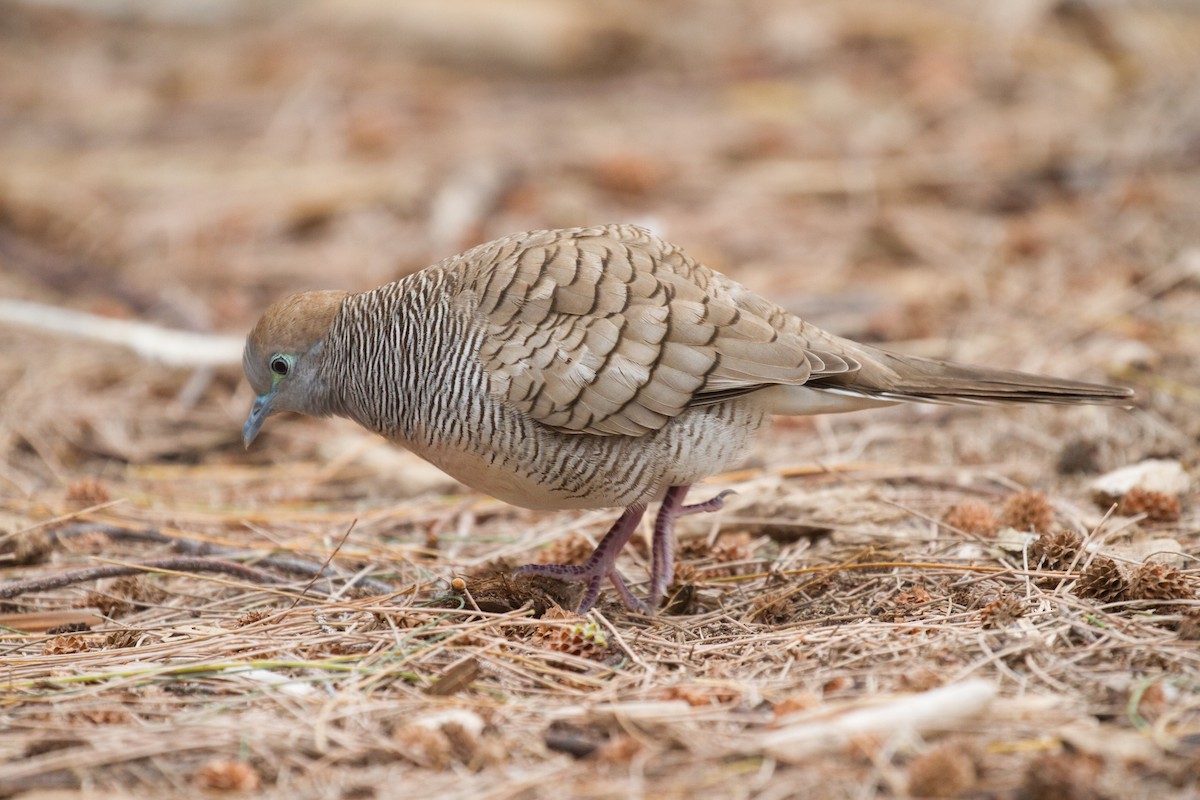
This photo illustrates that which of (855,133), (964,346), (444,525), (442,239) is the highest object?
(855,133)

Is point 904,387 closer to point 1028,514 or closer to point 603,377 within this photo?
point 1028,514

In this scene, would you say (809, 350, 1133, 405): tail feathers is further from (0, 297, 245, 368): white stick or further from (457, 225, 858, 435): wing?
(0, 297, 245, 368): white stick

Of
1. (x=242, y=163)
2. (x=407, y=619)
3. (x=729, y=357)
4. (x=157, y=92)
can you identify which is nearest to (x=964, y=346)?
(x=729, y=357)

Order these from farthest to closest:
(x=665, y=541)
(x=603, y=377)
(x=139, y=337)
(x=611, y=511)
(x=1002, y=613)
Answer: (x=139, y=337) → (x=611, y=511) → (x=665, y=541) → (x=603, y=377) → (x=1002, y=613)

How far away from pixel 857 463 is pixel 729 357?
4.93 ft

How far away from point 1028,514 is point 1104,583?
2.39 ft

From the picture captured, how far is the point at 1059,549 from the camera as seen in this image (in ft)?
12.4

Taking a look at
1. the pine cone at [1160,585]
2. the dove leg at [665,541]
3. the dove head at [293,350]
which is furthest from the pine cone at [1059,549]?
the dove head at [293,350]

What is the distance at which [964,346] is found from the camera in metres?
6.06

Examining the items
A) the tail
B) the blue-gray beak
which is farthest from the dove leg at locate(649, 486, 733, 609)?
the blue-gray beak

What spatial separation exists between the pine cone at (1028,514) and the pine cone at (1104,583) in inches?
24.4

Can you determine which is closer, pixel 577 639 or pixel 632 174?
pixel 577 639

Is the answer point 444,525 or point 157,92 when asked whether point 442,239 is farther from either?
A: point 157,92

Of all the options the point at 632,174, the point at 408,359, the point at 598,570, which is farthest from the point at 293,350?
the point at 632,174
